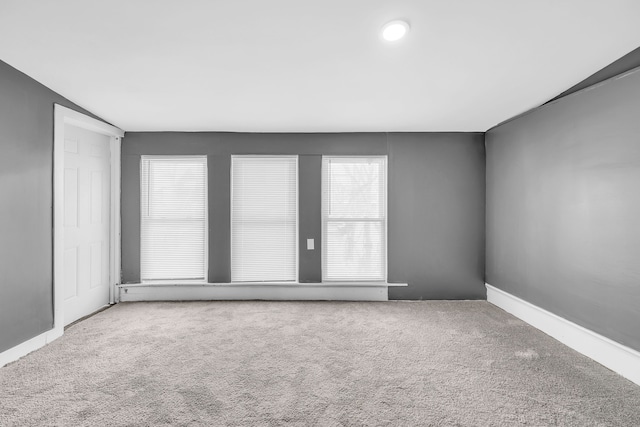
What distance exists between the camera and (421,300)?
4.29 metres

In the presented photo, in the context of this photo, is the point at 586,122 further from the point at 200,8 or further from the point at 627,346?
the point at 200,8

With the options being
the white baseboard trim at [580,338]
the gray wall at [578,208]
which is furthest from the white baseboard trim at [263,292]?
the gray wall at [578,208]

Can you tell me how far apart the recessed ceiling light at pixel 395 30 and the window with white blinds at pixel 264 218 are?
2.28 metres

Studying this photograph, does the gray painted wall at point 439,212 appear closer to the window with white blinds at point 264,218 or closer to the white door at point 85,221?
the window with white blinds at point 264,218

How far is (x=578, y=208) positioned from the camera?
282cm

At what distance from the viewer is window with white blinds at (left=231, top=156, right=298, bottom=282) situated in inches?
170

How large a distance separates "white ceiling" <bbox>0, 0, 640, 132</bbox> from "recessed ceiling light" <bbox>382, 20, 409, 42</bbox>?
45mm

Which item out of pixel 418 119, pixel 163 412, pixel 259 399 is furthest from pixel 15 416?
pixel 418 119

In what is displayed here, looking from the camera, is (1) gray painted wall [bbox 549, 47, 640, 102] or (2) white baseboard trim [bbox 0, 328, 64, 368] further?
(2) white baseboard trim [bbox 0, 328, 64, 368]

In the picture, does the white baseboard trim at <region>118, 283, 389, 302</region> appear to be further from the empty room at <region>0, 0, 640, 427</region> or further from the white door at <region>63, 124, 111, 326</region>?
the white door at <region>63, 124, 111, 326</region>

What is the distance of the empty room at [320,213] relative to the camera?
6.80ft

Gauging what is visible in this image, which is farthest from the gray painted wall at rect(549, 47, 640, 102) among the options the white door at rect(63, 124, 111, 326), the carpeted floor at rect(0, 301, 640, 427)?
the white door at rect(63, 124, 111, 326)

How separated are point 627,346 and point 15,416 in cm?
409

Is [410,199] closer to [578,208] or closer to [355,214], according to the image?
[355,214]
